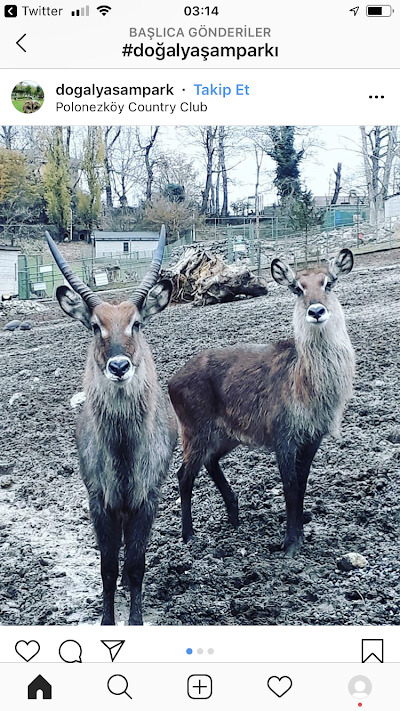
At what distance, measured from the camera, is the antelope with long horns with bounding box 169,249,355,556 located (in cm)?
202

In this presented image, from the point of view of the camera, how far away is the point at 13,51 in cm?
183

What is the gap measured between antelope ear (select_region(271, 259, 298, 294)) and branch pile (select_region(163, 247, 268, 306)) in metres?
0.37

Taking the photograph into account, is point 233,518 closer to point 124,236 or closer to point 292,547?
point 292,547

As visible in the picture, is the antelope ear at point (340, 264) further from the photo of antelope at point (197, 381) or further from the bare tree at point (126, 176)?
the bare tree at point (126, 176)

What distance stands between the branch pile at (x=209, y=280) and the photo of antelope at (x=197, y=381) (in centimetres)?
2

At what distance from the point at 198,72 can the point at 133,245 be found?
23.0 inches

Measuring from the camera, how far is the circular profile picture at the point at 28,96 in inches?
73.9

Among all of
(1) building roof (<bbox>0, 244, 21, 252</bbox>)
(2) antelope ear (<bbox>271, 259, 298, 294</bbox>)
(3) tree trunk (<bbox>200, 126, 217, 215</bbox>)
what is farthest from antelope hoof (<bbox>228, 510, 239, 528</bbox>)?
(1) building roof (<bbox>0, 244, 21, 252</bbox>)
